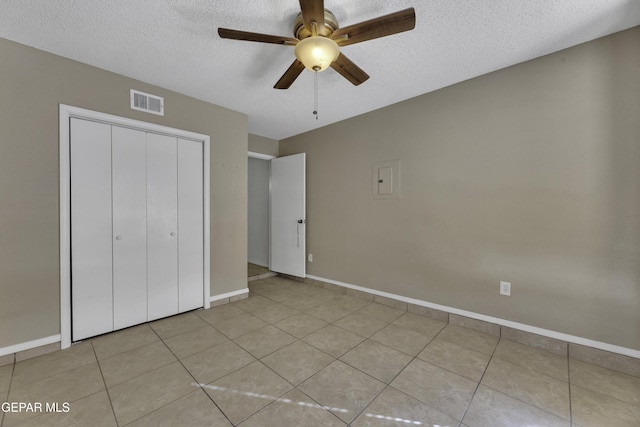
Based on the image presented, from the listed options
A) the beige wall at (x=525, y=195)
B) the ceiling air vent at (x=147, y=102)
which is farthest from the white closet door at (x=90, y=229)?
the beige wall at (x=525, y=195)

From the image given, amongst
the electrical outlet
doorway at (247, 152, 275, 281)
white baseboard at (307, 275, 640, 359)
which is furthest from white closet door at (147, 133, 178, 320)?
the electrical outlet

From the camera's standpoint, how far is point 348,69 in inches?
72.9

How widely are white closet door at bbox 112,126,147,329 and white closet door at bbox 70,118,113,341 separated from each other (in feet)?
0.18

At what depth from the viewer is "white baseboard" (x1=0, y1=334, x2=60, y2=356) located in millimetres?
1896

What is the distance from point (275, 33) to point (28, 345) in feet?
10.1

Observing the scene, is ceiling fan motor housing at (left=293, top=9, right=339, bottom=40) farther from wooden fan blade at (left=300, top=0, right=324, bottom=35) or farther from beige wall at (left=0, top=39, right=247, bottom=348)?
beige wall at (left=0, top=39, right=247, bottom=348)

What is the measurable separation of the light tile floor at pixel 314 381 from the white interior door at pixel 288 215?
5.33ft

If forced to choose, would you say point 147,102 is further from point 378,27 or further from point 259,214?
point 259,214

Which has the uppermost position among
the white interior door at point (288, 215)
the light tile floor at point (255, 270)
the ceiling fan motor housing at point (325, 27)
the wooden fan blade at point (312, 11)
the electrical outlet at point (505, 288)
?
the ceiling fan motor housing at point (325, 27)

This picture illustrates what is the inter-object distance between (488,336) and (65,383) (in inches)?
132

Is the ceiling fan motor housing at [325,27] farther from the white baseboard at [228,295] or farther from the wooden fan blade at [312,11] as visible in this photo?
the white baseboard at [228,295]

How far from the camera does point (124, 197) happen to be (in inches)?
96.3

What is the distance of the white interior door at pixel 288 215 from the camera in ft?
13.2

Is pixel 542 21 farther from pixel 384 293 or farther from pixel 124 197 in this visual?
pixel 124 197
